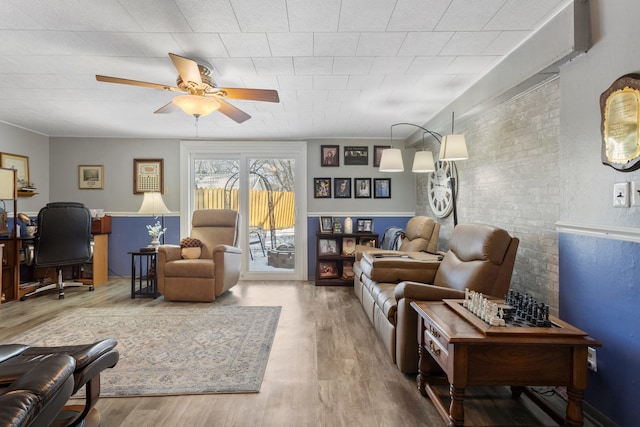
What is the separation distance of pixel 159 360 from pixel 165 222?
3278mm

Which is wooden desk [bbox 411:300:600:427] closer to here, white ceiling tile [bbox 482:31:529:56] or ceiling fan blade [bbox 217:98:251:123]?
white ceiling tile [bbox 482:31:529:56]

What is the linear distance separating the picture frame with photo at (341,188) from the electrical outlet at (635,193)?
3956 millimetres

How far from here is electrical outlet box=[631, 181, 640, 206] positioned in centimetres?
153

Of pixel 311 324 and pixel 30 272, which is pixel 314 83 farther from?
pixel 30 272

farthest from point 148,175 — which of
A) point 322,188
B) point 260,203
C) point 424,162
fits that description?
point 424,162

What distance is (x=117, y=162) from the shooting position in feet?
17.6

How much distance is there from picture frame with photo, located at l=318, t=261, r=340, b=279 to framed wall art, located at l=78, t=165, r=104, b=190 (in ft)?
12.0

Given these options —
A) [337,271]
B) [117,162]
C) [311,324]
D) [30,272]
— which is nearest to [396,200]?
[337,271]

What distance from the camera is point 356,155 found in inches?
212

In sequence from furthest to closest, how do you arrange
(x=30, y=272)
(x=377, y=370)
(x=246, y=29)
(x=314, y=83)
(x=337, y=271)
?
(x=337, y=271), (x=30, y=272), (x=314, y=83), (x=377, y=370), (x=246, y=29)

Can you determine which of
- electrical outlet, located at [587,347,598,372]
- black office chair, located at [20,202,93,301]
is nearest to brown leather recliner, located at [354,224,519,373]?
electrical outlet, located at [587,347,598,372]

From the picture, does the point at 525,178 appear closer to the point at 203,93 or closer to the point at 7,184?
the point at 203,93

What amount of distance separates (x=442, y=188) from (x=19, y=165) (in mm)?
5658

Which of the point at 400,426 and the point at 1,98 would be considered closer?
the point at 400,426
